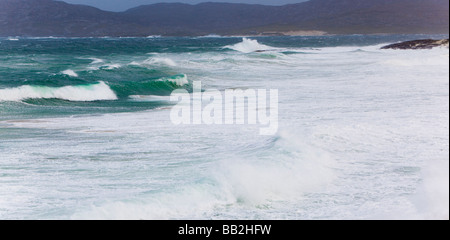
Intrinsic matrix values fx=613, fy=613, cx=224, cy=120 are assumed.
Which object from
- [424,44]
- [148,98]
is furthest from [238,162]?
[424,44]

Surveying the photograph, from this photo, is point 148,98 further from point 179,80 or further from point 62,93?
point 179,80

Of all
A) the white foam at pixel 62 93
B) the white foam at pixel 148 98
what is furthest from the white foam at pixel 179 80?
the white foam at pixel 148 98

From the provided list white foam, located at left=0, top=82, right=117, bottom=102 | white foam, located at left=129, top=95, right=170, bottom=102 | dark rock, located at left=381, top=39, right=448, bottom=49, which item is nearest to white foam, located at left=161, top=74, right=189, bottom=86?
white foam, located at left=0, top=82, right=117, bottom=102

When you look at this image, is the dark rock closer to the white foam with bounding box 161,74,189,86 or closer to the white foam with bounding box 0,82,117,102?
the white foam with bounding box 161,74,189,86

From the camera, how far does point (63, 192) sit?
757 cm

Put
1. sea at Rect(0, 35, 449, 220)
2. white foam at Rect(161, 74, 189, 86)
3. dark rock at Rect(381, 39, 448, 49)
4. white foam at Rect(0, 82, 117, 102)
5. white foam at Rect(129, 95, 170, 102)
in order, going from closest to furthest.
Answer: sea at Rect(0, 35, 449, 220) → white foam at Rect(129, 95, 170, 102) → white foam at Rect(0, 82, 117, 102) → white foam at Rect(161, 74, 189, 86) → dark rock at Rect(381, 39, 448, 49)

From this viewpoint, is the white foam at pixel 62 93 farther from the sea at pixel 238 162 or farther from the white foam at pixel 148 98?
the sea at pixel 238 162

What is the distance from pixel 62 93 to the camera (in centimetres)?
2228

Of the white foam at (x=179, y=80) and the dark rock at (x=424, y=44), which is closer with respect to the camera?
the white foam at (x=179, y=80)

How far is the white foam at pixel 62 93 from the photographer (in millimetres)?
21116

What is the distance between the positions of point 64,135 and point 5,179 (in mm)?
3710

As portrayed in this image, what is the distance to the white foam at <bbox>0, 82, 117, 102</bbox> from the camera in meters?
21.1
